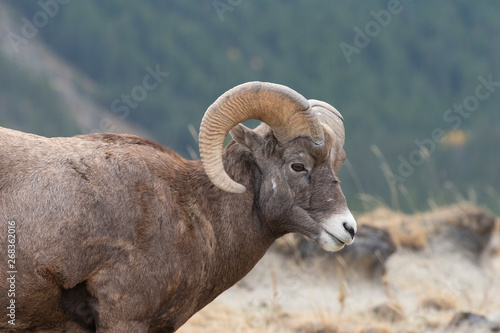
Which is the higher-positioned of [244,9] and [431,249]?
[244,9]

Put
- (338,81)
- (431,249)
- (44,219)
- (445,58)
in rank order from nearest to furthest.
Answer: (44,219)
(431,249)
(338,81)
(445,58)

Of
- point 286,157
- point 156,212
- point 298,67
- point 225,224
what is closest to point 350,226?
point 286,157

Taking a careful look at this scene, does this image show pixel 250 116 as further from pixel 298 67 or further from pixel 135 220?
pixel 298 67

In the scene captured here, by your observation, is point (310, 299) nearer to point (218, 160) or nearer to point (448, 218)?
point (448, 218)

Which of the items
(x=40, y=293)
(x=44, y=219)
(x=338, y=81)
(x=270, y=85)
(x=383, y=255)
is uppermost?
(x=270, y=85)

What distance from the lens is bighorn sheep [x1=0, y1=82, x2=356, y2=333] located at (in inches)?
176

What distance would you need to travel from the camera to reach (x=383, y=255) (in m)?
10.3

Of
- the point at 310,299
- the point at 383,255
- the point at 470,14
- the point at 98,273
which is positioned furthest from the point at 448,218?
the point at 470,14

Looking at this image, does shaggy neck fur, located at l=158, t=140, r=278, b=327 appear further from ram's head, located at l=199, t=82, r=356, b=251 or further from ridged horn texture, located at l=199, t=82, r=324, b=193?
ridged horn texture, located at l=199, t=82, r=324, b=193

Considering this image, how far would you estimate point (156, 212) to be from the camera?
190 inches

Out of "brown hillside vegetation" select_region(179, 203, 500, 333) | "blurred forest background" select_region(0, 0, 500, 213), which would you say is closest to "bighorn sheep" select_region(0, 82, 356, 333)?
"brown hillside vegetation" select_region(179, 203, 500, 333)

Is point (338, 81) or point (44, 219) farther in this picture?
point (338, 81)

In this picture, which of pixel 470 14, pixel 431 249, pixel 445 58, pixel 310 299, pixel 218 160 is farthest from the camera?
pixel 470 14

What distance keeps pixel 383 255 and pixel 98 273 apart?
663 centimetres
